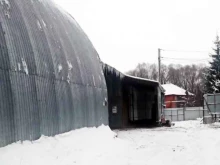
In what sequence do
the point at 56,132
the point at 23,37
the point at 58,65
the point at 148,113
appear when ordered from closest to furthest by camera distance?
the point at 23,37 → the point at 56,132 → the point at 58,65 → the point at 148,113

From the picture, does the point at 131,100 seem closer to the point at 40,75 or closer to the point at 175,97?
the point at 40,75

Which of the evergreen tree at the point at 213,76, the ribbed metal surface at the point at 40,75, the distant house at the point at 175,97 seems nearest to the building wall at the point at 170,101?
the distant house at the point at 175,97

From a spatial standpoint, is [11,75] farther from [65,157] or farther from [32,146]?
[65,157]

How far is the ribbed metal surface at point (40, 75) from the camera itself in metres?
9.24

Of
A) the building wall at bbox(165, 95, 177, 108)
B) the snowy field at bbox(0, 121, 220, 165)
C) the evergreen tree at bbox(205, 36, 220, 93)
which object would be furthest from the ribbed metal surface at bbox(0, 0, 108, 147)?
the building wall at bbox(165, 95, 177, 108)

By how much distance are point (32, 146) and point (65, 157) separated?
100 centimetres

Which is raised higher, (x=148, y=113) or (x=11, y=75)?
(x=11, y=75)

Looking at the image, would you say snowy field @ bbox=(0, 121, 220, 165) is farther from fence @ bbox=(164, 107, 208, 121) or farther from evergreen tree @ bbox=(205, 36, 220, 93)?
fence @ bbox=(164, 107, 208, 121)

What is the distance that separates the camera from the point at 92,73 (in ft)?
59.9

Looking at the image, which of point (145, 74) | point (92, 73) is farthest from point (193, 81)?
point (92, 73)

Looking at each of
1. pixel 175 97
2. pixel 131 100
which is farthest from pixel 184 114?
pixel 175 97

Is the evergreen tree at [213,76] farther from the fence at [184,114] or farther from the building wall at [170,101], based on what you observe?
the building wall at [170,101]

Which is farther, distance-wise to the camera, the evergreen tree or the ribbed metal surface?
the evergreen tree

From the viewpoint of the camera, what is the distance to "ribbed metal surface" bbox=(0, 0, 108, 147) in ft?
30.3
